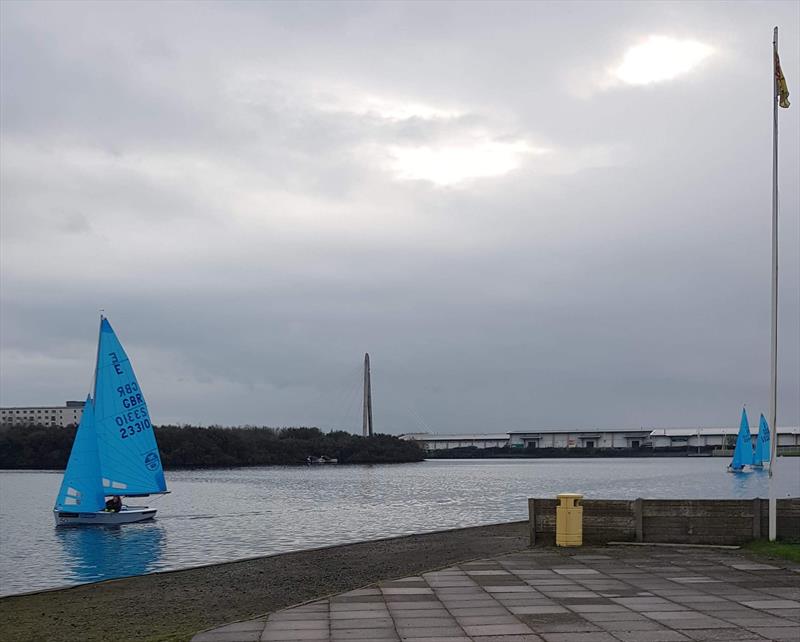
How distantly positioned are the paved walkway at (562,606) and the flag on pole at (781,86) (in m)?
9.80

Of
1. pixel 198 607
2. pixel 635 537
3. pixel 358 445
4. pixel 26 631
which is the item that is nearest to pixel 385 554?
pixel 635 537

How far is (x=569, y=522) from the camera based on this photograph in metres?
20.3

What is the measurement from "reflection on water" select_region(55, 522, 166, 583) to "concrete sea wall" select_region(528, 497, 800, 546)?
475 inches

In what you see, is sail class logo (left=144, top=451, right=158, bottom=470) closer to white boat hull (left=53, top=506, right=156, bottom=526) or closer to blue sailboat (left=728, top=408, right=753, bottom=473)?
white boat hull (left=53, top=506, right=156, bottom=526)

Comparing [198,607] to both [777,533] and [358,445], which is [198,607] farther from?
[358,445]

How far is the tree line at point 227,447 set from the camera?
13000cm

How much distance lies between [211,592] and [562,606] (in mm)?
8196

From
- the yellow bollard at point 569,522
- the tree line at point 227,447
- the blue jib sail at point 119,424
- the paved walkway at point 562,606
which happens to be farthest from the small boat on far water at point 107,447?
the tree line at point 227,447

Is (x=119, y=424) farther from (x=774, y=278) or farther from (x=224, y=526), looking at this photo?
(x=774, y=278)

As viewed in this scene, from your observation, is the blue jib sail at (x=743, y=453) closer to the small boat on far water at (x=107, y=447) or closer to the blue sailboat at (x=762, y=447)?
the blue sailboat at (x=762, y=447)

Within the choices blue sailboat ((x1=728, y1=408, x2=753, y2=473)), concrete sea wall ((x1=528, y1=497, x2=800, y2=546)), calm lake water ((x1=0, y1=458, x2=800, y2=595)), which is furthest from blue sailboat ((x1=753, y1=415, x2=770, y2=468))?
concrete sea wall ((x1=528, y1=497, x2=800, y2=546))

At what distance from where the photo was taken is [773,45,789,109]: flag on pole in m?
20.1

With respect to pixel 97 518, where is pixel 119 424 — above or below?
above

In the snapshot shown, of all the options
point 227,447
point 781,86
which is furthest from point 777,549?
point 227,447
